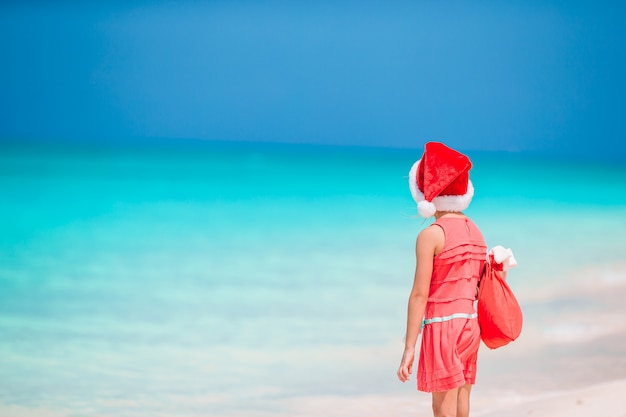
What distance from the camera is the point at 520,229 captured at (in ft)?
25.2

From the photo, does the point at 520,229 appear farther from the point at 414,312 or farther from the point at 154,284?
the point at 414,312

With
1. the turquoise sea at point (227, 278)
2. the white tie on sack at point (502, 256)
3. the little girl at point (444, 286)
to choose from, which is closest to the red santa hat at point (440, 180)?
the little girl at point (444, 286)

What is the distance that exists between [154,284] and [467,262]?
3497 millimetres

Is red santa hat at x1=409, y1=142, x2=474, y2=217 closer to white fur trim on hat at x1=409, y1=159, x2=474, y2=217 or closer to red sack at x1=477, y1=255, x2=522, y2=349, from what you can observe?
white fur trim on hat at x1=409, y1=159, x2=474, y2=217

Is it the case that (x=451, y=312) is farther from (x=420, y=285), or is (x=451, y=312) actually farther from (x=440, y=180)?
(x=440, y=180)

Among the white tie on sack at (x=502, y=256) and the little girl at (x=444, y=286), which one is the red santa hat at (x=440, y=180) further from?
the white tie on sack at (x=502, y=256)

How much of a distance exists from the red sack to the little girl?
2 cm

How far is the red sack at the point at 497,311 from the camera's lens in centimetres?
212

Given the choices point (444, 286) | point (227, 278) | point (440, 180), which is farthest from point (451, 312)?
point (227, 278)

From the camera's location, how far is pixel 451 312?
2115 mm

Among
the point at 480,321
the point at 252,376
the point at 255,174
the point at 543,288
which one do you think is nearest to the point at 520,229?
the point at 543,288

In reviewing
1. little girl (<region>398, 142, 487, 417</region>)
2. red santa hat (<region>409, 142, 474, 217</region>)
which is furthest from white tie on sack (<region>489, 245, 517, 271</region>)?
red santa hat (<region>409, 142, 474, 217</region>)

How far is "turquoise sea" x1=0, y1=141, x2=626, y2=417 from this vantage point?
11.3ft

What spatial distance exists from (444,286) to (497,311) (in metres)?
0.14
